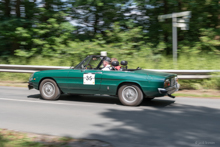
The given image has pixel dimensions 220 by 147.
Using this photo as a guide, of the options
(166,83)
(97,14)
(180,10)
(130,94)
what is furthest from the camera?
(97,14)

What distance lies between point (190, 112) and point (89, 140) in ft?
10.9

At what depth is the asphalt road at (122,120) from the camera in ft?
14.8

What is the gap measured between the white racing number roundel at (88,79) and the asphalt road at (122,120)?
64 centimetres

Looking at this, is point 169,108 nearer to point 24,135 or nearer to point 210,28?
point 24,135

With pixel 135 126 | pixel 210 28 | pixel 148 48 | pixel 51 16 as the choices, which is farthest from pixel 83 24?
pixel 135 126

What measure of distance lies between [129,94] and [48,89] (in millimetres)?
2665

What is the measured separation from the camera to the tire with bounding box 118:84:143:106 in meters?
7.27

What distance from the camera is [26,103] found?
7855 millimetres

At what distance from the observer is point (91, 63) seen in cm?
818

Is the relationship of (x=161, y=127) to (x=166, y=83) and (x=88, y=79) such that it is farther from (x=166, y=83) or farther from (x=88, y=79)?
(x=88, y=79)

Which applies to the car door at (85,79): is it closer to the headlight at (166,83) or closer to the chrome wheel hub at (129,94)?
the chrome wheel hub at (129,94)

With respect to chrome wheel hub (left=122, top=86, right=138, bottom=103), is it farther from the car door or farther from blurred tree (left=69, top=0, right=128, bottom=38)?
blurred tree (left=69, top=0, right=128, bottom=38)

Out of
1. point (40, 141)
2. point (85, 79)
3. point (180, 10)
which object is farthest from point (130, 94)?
point (180, 10)

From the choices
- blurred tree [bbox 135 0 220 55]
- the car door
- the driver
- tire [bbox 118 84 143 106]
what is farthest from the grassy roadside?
blurred tree [bbox 135 0 220 55]
